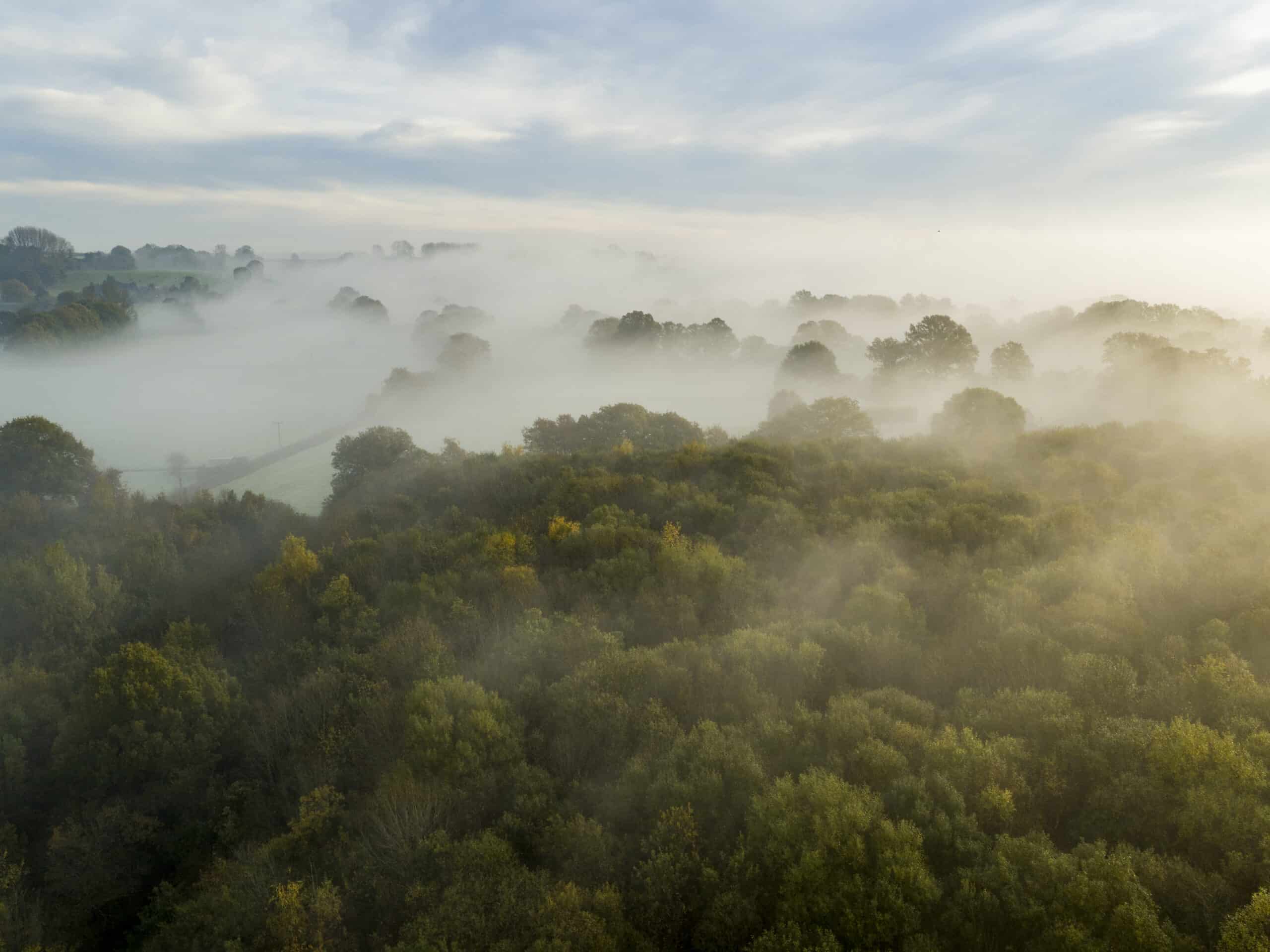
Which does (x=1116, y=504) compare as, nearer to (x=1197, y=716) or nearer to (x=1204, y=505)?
(x=1204, y=505)

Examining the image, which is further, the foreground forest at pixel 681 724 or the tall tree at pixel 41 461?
the tall tree at pixel 41 461

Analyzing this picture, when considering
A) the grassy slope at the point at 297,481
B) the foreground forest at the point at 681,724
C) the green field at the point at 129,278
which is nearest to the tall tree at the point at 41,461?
the grassy slope at the point at 297,481

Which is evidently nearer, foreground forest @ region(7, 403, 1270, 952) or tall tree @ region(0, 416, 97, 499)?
foreground forest @ region(7, 403, 1270, 952)

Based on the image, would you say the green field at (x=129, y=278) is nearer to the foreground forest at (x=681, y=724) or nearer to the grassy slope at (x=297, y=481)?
the grassy slope at (x=297, y=481)

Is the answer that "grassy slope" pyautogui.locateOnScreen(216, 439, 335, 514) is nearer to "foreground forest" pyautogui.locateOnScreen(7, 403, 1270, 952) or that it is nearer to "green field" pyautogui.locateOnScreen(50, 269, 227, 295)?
"foreground forest" pyautogui.locateOnScreen(7, 403, 1270, 952)

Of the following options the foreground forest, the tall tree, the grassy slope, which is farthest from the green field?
the foreground forest

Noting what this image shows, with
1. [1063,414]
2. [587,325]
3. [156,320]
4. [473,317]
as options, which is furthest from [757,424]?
[156,320]
